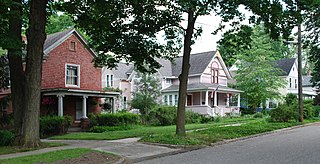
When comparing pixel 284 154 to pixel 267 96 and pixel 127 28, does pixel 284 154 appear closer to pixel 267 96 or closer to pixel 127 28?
pixel 127 28

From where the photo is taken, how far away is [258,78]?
43.3 metres

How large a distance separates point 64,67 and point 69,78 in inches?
38.9

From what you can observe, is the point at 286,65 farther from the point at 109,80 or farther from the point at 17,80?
the point at 17,80

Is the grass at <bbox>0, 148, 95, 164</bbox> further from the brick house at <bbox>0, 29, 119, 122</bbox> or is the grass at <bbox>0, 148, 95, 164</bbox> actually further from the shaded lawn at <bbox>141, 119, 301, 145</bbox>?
the brick house at <bbox>0, 29, 119, 122</bbox>

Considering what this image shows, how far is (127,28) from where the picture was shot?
16750 mm

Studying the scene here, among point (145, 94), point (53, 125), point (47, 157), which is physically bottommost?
point (47, 157)

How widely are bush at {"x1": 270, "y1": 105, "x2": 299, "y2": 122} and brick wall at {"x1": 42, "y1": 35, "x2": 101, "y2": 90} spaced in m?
14.5

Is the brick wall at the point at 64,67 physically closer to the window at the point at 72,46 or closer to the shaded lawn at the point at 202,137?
the window at the point at 72,46

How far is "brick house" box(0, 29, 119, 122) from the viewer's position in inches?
1027

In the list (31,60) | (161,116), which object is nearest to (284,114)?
(161,116)

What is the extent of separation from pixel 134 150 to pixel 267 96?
3237 cm

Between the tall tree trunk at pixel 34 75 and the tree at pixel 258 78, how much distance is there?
31993 mm

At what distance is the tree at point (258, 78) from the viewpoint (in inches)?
1682

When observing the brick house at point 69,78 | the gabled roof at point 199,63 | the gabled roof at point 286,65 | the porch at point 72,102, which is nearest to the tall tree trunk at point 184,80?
the porch at point 72,102
